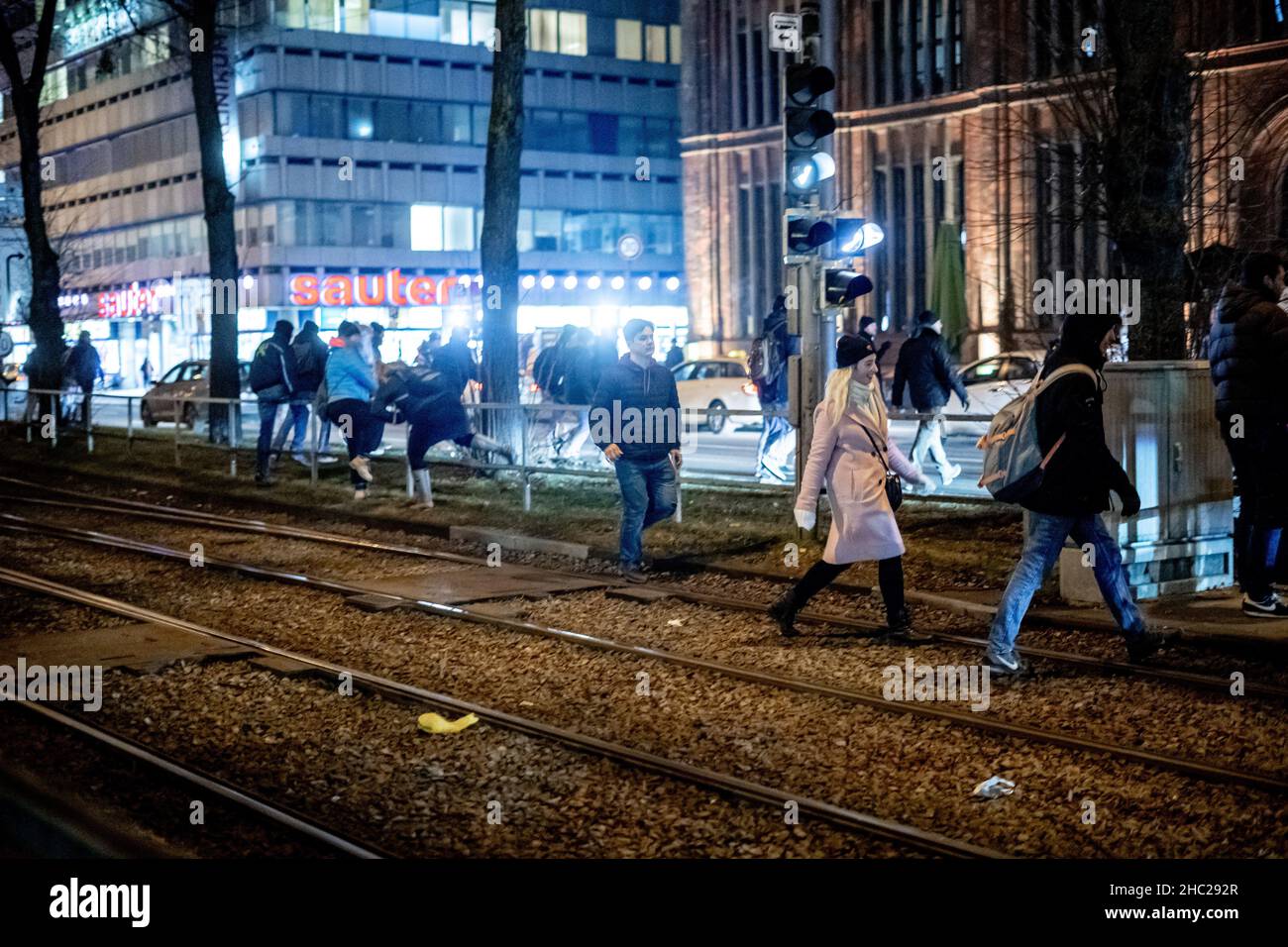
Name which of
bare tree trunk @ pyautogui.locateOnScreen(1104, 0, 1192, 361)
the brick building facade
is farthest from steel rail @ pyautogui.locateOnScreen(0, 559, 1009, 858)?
the brick building facade

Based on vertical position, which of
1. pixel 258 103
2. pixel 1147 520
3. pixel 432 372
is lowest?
pixel 1147 520

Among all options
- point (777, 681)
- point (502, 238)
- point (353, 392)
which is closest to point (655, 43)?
point (502, 238)

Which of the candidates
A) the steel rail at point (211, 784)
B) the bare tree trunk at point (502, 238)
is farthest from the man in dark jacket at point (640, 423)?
the bare tree trunk at point (502, 238)

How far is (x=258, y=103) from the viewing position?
224 feet

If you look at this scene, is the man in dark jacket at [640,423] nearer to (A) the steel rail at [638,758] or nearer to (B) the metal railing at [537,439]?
(B) the metal railing at [537,439]

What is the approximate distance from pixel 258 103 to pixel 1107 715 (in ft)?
213

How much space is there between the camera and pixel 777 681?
8.86 meters

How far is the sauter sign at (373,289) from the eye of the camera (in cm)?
6838

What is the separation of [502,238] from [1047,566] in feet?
42.1

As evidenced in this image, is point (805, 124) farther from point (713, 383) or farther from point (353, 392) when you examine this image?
point (713, 383)

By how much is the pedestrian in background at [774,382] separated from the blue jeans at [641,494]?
4.66m
